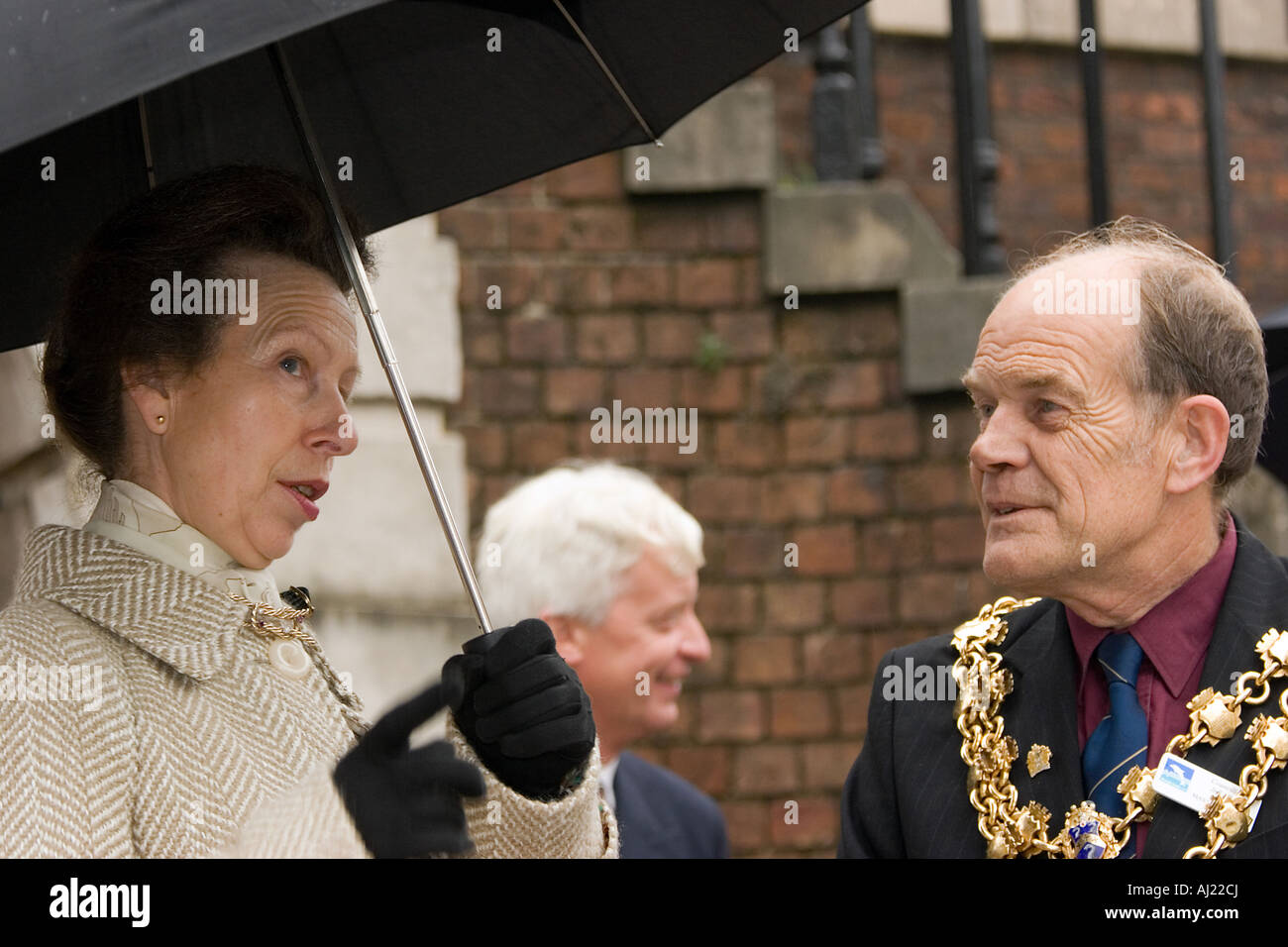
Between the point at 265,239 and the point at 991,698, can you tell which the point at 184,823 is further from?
the point at 991,698

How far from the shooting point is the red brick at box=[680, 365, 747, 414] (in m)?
5.21

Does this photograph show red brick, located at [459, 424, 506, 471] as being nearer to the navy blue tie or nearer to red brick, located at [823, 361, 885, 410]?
red brick, located at [823, 361, 885, 410]

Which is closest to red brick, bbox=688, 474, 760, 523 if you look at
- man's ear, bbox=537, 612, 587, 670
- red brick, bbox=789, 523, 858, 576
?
red brick, bbox=789, 523, 858, 576

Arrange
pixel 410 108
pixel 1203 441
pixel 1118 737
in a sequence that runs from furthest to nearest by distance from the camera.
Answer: pixel 410 108 < pixel 1203 441 < pixel 1118 737

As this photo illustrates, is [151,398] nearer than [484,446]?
Yes

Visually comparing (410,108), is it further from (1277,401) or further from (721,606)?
(721,606)

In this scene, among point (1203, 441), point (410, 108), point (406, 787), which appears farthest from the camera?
point (410, 108)

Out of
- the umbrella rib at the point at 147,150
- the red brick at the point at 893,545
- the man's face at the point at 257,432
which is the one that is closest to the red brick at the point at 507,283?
the red brick at the point at 893,545

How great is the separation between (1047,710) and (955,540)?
114 inches

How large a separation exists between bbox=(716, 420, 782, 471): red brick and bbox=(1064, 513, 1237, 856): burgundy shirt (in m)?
2.76

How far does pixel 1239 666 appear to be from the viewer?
229cm

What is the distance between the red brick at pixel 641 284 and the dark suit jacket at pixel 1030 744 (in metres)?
2.73

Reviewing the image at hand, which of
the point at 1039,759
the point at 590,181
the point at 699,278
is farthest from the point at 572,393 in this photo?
the point at 1039,759
